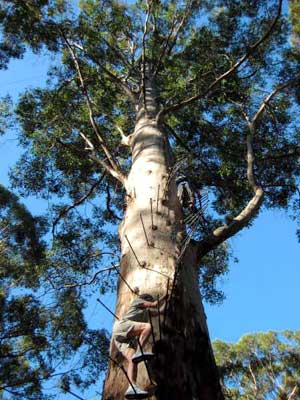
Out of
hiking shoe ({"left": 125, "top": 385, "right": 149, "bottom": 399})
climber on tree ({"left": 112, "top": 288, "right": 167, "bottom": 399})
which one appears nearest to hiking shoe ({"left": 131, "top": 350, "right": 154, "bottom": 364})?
climber on tree ({"left": 112, "top": 288, "right": 167, "bottom": 399})

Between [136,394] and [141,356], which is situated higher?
[141,356]

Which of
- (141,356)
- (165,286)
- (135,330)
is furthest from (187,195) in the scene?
(141,356)

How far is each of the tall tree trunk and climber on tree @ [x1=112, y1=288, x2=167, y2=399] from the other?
6cm

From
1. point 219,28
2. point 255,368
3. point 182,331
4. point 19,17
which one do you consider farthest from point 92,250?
point 255,368

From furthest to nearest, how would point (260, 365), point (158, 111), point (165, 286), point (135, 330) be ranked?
point (260, 365), point (158, 111), point (165, 286), point (135, 330)

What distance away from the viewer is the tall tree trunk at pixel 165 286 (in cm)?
245

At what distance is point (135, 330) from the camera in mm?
2602

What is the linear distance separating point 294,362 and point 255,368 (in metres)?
1.24

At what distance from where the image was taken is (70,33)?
29.2ft

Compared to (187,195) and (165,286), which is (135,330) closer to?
(165,286)

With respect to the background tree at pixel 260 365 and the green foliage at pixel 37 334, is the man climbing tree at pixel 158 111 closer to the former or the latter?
the green foliage at pixel 37 334

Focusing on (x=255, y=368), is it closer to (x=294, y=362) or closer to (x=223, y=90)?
(x=294, y=362)

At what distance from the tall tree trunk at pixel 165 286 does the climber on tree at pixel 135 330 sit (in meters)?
0.06

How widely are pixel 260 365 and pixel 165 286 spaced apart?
41.8 ft
